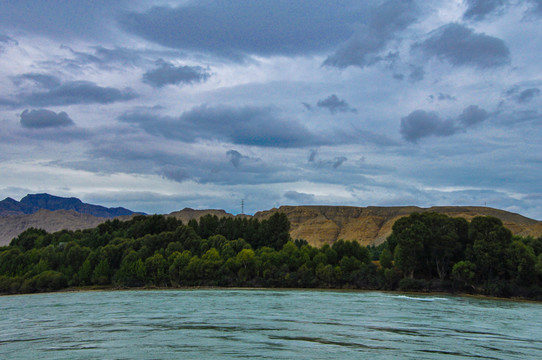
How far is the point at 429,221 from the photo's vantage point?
4941 inches

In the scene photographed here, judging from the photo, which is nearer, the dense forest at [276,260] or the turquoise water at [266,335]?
the turquoise water at [266,335]

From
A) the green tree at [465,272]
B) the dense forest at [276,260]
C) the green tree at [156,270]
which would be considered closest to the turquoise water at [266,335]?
the green tree at [465,272]

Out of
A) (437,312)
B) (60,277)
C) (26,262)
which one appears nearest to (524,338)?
(437,312)

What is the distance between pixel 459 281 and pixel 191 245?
82.2 metres

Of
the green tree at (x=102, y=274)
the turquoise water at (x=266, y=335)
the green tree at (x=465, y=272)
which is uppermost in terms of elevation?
the green tree at (x=465, y=272)

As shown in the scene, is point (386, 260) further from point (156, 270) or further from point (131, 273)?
point (131, 273)

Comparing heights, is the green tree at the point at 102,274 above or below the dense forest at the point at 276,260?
below

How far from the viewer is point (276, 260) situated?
139500 millimetres

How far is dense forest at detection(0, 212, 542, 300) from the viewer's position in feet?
372

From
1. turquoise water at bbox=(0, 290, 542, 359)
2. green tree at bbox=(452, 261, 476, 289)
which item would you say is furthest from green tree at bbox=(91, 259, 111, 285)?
green tree at bbox=(452, 261, 476, 289)

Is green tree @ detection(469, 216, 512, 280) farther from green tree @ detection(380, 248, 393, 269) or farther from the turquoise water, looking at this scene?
the turquoise water

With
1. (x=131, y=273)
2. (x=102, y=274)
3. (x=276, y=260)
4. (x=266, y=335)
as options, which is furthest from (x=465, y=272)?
(x=102, y=274)

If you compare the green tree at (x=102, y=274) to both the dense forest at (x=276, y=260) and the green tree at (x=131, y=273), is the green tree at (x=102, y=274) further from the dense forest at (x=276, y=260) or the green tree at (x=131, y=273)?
the green tree at (x=131, y=273)

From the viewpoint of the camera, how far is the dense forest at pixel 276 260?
113312 mm
